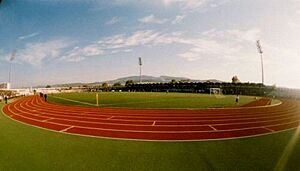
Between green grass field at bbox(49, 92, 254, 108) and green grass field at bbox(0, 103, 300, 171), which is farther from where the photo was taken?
green grass field at bbox(49, 92, 254, 108)

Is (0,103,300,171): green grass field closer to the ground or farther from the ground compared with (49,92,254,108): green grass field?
closer to the ground

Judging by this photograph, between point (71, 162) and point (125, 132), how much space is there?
12.7ft

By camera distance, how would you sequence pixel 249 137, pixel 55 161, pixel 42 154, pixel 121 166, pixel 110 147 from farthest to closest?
pixel 249 137, pixel 110 147, pixel 42 154, pixel 55 161, pixel 121 166

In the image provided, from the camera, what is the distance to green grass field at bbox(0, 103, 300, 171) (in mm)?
5590

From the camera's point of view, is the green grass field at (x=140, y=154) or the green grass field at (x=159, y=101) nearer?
the green grass field at (x=140, y=154)

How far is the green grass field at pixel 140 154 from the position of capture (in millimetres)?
5590

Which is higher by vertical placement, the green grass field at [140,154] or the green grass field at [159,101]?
the green grass field at [159,101]

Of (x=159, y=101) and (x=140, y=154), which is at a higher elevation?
(x=159, y=101)

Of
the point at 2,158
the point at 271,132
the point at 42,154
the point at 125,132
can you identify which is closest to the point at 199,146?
the point at 125,132

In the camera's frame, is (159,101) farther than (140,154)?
Yes

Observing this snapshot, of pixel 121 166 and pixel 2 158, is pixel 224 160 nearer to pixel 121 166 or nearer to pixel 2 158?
pixel 121 166

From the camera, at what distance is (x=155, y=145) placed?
7621mm

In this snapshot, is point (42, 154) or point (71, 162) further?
point (42, 154)

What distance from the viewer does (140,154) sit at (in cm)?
656
